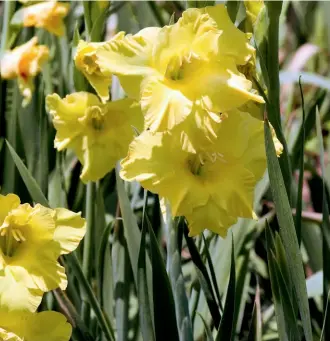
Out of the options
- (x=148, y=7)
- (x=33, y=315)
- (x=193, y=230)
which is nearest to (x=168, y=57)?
(x=193, y=230)

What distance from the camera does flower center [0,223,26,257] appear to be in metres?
0.65

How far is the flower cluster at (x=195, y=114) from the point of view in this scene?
606 millimetres

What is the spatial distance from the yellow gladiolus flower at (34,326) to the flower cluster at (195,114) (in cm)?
16

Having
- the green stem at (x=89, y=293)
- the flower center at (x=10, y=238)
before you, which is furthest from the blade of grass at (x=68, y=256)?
the flower center at (x=10, y=238)

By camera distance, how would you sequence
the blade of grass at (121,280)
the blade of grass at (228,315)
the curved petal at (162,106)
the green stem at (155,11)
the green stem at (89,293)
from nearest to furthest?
the curved petal at (162,106)
the blade of grass at (228,315)
the green stem at (89,293)
the blade of grass at (121,280)
the green stem at (155,11)

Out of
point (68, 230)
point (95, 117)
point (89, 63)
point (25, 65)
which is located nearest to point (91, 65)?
point (89, 63)

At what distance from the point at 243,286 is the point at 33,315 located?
0.48m

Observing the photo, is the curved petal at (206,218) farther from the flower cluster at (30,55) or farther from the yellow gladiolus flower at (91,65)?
the flower cluster at (30,55)

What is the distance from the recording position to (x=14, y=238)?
2.19ft

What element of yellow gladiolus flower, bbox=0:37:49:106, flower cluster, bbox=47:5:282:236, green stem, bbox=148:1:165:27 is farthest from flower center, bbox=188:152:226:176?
green stem, bbox=148:1:165:27

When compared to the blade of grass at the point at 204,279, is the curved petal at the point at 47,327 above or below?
above

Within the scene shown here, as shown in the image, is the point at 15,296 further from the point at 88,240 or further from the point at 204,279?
the point at 88,240

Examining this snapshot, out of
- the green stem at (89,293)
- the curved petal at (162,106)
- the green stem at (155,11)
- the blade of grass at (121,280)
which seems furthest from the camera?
the green stem at (155,11)

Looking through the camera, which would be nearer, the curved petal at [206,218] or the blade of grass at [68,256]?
Result: the curved petal at [206,218]
